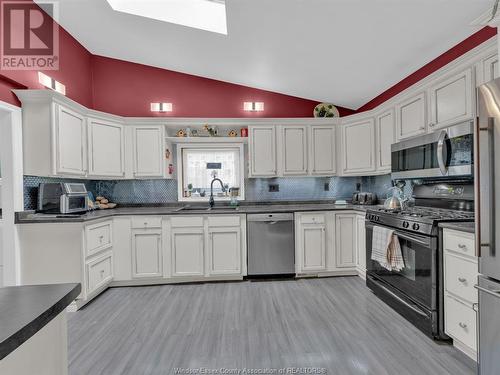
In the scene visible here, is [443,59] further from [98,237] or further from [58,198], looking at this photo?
[58,198]

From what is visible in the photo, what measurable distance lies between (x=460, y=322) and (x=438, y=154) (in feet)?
4.40


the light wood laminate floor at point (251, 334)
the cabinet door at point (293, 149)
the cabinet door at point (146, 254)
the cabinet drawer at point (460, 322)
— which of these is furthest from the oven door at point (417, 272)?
the cabinet door at point (146, 254)

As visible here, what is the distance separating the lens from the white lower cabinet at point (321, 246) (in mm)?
3354

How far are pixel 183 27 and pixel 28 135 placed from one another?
1966 mm

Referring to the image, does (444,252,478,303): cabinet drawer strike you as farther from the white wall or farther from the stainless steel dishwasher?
the white wall

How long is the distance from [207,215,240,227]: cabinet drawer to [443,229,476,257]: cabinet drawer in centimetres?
216

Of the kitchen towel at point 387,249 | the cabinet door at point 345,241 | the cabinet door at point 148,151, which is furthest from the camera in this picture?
the cabinet door at point 148,151

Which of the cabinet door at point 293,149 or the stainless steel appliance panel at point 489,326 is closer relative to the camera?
the stainless steel appliance panel at point 489,326

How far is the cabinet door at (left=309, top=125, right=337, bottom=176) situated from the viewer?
3.72m

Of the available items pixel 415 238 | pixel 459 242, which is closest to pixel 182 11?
pixel 415 238

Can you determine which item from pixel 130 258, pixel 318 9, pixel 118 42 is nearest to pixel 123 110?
pixel 118 42

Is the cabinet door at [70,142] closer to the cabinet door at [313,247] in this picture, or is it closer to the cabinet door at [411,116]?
the cabinet door at [313,247]

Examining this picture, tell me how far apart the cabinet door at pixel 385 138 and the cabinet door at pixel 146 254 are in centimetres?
302

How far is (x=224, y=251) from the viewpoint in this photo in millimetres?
3285
